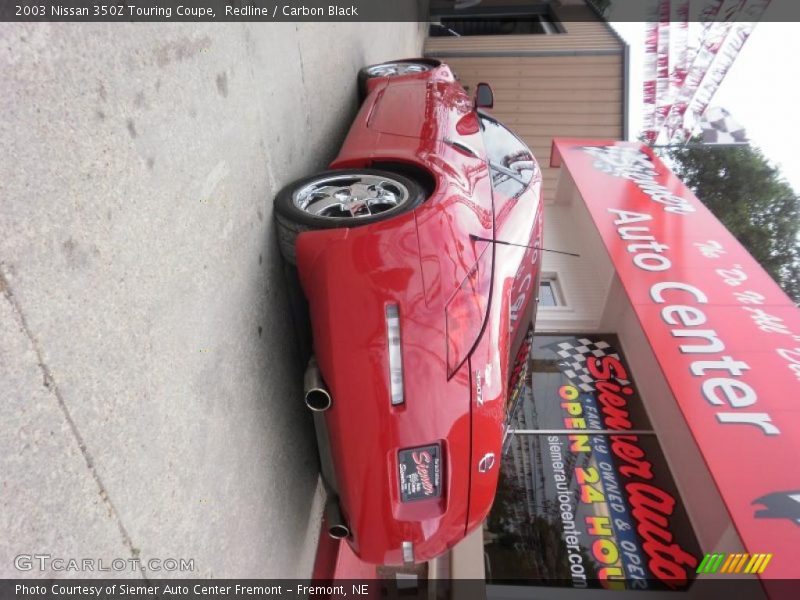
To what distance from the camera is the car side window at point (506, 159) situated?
3029mm

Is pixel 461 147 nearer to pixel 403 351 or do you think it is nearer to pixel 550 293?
pixel 403 351

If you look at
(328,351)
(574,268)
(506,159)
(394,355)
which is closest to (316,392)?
(328,351)

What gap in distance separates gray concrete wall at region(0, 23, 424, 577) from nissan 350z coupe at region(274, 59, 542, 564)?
0.90 feet

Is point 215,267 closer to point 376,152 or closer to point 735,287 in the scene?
point 376,152

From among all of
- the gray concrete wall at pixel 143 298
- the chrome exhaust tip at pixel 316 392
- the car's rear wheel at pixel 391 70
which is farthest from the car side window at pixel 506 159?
the chrome exhaust tip at pixel 316 392

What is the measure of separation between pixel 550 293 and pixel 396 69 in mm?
3228

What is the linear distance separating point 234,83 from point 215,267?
2.42ft

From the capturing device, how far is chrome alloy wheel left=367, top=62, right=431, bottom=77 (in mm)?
4516

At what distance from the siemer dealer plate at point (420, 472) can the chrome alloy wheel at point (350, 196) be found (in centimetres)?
106

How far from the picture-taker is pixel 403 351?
2016 mm

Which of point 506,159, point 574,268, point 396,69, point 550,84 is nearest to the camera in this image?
point 506,159

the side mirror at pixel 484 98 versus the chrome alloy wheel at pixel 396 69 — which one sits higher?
the chrome alloy wheel at pixel 396 69

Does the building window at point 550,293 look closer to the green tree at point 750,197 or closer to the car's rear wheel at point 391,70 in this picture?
the car's rear wheel at point 391,70

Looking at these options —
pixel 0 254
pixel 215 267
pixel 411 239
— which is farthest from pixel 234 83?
pixel 0 254
